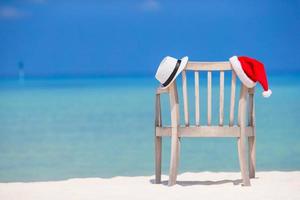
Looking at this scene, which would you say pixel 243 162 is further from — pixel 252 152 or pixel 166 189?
pixel 166 189

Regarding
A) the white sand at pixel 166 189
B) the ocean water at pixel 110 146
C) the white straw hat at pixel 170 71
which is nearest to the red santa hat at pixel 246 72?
the white straw hat at pixel 170 71

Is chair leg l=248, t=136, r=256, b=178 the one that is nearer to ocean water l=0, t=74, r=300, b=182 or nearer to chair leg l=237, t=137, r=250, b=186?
chair leg l=237, t=137, r=250, b=186

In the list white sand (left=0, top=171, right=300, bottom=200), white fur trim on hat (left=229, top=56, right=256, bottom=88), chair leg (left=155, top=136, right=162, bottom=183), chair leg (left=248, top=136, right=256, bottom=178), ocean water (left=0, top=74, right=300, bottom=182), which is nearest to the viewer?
white sand (left=0, top=171, right=300, bottom=200)

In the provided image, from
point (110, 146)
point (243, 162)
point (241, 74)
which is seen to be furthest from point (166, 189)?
point (110, 146)

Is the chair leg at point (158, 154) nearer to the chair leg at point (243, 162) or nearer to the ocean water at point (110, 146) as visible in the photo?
the chair leg at point (243, 162)

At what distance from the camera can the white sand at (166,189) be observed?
5.31 m

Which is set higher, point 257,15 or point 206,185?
point 257,15

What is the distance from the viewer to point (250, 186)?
223 inches

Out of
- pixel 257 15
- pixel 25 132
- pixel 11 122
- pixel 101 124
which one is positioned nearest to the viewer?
pixel 25 132

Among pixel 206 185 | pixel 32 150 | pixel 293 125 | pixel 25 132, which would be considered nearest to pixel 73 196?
pixel 206 185

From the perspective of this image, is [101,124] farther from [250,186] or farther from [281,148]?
[250,186]

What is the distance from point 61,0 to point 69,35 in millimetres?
1802

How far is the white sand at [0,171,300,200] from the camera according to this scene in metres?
5.31

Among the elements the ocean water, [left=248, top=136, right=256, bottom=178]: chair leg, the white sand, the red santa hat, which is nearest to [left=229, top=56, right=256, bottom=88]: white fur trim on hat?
the red santa hat
